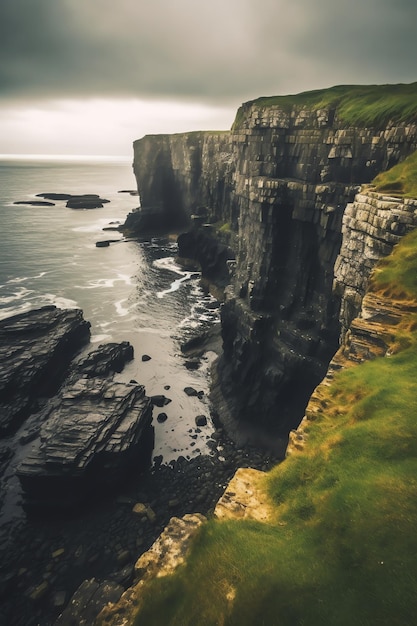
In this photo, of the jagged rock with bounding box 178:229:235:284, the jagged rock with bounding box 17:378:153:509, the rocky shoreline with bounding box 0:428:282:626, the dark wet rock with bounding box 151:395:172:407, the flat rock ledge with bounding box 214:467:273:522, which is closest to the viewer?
the flat rock ledge with bounding box 214:467:273:522

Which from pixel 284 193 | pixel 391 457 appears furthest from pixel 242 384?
pixel 391 457

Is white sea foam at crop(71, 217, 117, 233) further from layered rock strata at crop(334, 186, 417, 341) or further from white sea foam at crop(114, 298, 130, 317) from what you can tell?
layered rock strata at crop(334, 186, 417, 341)

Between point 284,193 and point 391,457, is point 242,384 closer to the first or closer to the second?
point 284,193

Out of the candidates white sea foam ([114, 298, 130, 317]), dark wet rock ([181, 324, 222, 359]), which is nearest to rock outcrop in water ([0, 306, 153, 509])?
dark wet rock ([181, 324, 222, 359])

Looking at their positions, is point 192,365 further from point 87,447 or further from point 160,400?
point 87,447

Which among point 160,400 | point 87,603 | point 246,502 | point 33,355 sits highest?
point 246,502

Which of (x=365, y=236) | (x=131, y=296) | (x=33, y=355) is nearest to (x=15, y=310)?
(x=131, y=296)
